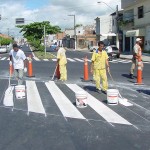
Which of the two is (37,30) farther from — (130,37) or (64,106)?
(64,106)

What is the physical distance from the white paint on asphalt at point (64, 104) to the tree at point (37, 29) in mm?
57576

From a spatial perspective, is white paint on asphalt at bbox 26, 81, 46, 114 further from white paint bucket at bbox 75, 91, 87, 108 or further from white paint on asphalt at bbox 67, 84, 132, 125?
white paint on asphalt at bbox 67, 84, 132, 125

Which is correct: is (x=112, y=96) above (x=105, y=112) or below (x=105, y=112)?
above

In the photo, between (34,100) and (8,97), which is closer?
(34,100)

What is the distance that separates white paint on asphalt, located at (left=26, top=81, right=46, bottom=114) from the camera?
9.96 meters

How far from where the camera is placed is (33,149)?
20.9 feet

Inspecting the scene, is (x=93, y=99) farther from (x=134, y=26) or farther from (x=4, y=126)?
(x=134, y=26)

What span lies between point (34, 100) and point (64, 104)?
4.03 feet

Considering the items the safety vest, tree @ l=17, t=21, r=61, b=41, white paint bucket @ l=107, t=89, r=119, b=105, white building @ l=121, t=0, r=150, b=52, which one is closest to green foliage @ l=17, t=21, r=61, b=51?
tree @ l=17, t=21, r=61, b=41

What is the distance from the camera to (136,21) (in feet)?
161

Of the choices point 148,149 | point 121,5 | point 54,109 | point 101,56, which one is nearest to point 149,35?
point 121,5

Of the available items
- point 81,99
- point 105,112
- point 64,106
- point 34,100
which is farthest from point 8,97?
point 105,112

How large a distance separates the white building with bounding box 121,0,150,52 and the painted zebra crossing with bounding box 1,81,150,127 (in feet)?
107

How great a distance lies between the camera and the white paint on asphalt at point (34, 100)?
9.96 metres
